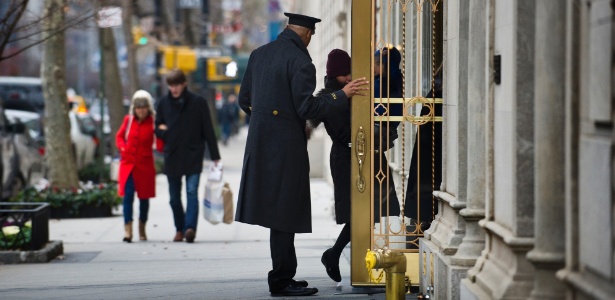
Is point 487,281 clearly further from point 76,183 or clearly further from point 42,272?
point 76,183

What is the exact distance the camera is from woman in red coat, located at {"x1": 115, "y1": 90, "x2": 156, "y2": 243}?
13305mm

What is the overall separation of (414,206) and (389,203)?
21 centimetres

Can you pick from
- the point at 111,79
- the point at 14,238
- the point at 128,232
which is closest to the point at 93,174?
the point at 111,79

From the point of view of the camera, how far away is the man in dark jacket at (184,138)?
13.0 m

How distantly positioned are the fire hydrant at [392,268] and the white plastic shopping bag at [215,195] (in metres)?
5.70

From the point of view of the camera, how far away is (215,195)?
43.9 ft

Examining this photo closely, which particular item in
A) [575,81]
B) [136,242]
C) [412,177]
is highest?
[575,81]

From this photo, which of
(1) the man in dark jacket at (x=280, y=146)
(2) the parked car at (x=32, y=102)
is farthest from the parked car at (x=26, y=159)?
(1) the man in dark jacket at (x=280, y=146)

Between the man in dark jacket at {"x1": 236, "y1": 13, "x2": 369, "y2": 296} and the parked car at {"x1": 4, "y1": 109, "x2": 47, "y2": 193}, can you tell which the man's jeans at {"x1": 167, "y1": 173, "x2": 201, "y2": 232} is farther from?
the parked car at {"x1": 4, "y1": 109, "x2": 47, "y2": 193}

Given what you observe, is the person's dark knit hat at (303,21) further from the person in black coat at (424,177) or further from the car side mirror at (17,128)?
the car side mirror at (17,128)

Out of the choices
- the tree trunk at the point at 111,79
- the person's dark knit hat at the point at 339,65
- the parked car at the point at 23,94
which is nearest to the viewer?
the person's dark knit hat at the point at 339,65

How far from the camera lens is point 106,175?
23297mm

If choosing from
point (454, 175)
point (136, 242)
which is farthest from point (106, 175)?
point (454, 175)

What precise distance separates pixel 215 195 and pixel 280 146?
511cm
